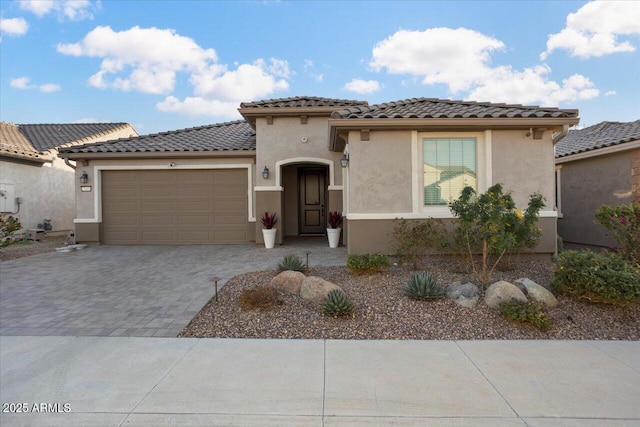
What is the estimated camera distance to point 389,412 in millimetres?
2861

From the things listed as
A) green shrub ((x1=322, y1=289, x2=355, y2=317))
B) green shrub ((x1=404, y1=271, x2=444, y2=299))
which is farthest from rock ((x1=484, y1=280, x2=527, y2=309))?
green shrub ((x1=322, y1=289, x2=355, y2=317))

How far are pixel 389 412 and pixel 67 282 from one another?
22.7 ft

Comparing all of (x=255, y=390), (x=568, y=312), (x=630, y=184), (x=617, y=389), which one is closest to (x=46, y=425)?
(x=255, y=390)

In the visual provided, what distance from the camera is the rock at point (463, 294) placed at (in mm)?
5043

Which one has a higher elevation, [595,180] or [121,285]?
[595,180]

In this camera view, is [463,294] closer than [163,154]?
Yes

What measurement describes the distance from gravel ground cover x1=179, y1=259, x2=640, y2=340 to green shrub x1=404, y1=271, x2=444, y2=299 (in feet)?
0.30

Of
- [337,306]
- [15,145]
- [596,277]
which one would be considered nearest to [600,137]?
[596,277]

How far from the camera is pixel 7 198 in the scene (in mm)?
13250

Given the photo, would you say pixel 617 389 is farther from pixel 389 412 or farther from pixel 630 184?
pixel 630 184

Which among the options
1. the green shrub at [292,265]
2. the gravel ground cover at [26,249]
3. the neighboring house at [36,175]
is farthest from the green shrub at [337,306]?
the neighboring house at [36,175]

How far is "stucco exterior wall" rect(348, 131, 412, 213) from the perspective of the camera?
7.83 meters

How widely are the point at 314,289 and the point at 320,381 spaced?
2.12m

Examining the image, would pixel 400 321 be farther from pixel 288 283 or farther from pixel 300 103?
pixel 300 103
